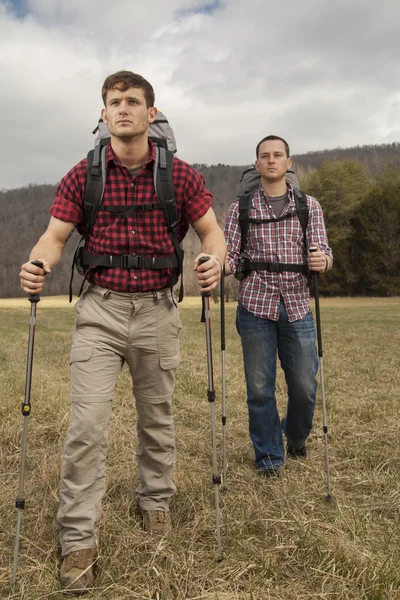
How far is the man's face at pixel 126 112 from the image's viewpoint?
3.80 m

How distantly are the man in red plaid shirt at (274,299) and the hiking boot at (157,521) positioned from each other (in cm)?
134

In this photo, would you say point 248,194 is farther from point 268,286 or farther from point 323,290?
point 323,290

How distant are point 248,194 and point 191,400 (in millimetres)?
3685

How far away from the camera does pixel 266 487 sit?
4.77 meters

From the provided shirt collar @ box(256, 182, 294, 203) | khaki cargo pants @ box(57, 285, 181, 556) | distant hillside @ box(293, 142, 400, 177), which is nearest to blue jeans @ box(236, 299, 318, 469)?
shirt collar @ box(256, 182, 294, 203)

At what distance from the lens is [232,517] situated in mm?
4043

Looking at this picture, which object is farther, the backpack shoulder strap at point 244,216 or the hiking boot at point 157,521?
the backpack shoulder strap at point 244,216

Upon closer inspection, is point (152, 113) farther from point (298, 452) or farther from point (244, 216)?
point (298, 452)

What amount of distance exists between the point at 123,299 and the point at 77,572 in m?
1.66

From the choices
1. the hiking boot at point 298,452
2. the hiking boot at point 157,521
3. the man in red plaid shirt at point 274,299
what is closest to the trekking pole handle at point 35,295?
the hiking boot at point 157,521

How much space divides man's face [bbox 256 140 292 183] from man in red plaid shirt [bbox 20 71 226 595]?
1.35 m

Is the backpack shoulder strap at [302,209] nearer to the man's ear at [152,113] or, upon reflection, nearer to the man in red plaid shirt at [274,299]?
the man in red plaid shirt at [274,299]

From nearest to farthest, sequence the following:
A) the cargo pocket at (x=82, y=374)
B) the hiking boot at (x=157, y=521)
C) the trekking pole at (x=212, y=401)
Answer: the trekking pole at (x=212, y=401), the cargo pocket at (x=82, y=374), the hiking boot at (x=157, y=521)

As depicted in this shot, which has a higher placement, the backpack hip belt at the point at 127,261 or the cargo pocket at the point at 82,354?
the backpack hip belt at the point at 127,261
